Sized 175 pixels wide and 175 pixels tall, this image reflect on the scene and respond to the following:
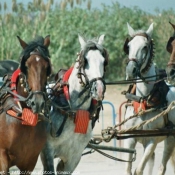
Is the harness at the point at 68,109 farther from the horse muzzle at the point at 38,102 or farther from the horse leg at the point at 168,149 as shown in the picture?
the horse leg at the point at 168,149

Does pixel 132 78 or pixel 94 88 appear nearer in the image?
pixel 94 88

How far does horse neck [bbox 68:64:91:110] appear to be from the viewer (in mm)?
9500

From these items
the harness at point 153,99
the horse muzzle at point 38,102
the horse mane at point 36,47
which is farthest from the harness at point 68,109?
the horse muzzle at point 38,102

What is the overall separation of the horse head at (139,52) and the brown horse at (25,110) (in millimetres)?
2058

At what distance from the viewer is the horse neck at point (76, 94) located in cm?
950

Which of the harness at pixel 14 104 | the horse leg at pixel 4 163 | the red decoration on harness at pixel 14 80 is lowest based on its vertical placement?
the horse leg at pixel 4 163

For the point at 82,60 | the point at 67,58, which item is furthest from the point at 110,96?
the point at 82,60

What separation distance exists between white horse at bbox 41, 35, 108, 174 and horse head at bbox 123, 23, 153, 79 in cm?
100

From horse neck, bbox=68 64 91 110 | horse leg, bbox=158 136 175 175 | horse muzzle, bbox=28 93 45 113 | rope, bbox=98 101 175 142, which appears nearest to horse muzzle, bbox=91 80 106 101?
horse neck, bbox=68 64 91 110

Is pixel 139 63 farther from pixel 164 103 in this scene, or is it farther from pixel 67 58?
pixel 67 58

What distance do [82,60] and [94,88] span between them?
1.48ft

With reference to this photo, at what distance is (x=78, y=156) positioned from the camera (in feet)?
31.1

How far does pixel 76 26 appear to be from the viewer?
29438mm

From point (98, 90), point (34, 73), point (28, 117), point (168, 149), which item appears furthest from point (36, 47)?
point (168, 149)
